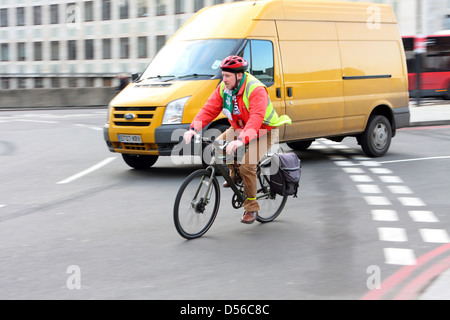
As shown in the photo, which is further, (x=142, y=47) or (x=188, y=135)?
(x=142, y=47)

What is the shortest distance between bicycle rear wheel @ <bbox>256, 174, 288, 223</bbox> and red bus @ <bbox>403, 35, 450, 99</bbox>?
85.2ft

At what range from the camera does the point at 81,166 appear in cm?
1195

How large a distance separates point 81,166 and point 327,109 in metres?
3.88

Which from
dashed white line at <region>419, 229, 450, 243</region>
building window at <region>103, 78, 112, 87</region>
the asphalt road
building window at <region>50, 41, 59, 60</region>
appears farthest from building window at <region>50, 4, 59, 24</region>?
dashed white line at <region>419, 229, 450, 243</region>

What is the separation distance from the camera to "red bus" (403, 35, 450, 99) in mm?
32562

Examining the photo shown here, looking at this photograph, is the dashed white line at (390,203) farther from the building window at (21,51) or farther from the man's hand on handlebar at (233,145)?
the building window at (21,51)

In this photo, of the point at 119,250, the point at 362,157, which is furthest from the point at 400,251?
the point at 362,157

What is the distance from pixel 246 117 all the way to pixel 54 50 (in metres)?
63.6

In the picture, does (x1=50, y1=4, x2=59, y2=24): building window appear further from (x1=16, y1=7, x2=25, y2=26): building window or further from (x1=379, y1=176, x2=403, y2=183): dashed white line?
(x1=379, y1=176, x2=403, y2=183): dashed white line

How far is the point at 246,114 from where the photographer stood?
667cm

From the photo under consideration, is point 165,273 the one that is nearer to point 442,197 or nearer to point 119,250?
point 119,250

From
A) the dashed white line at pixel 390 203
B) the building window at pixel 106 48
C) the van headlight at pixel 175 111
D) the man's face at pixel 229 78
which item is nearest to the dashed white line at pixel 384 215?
the dashed white line at pixel 390 203

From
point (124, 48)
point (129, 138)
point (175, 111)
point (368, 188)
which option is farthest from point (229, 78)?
point (124, 48)

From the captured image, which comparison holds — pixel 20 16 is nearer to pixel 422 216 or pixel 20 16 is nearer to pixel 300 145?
pixel 300 145
